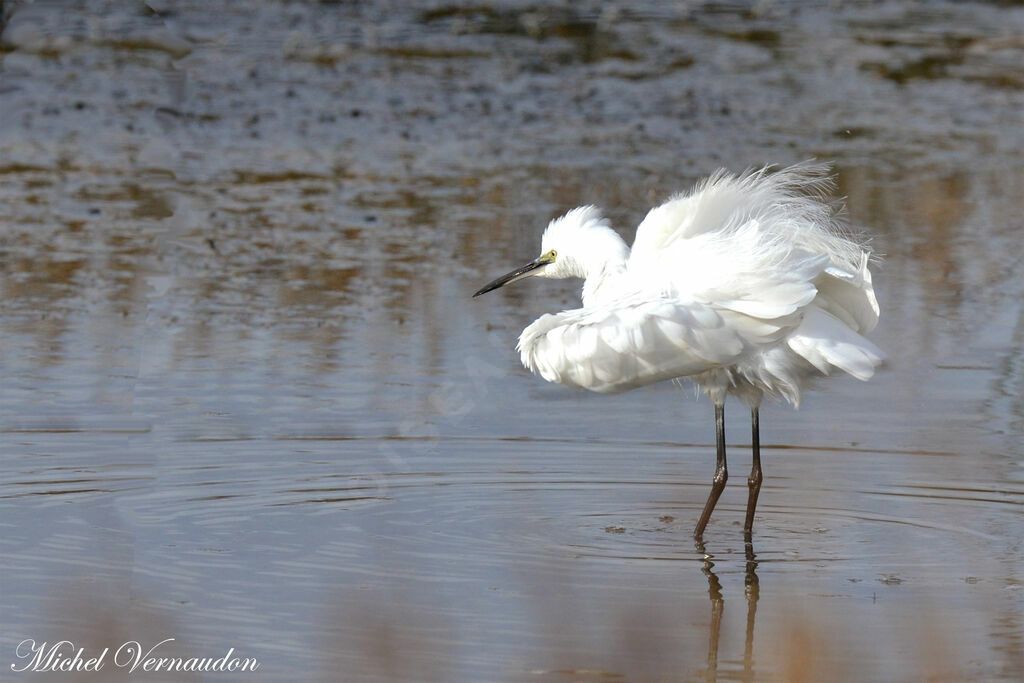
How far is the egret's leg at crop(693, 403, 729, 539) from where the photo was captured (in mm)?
6242

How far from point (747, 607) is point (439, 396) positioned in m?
2.77

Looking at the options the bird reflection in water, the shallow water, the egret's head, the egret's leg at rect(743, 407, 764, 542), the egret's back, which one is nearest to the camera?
the bird reflection in water

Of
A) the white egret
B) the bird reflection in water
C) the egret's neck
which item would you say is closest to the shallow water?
→ the bird reflection in water

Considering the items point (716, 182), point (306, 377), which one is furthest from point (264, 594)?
point (306, 377)

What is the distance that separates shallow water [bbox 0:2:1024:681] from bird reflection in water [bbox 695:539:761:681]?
0.02 metres

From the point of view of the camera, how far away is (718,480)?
6.40 meters

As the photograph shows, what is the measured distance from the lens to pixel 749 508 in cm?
627

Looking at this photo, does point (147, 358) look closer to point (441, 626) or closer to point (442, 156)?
point (441, 626)

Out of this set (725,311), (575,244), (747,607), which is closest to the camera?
(747,607)

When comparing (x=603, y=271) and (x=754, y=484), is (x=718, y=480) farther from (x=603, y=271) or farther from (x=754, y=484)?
(x=603, y=271)

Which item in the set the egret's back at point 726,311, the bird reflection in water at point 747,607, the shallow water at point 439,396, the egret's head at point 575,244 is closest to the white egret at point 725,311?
the egret's back at point 726,311

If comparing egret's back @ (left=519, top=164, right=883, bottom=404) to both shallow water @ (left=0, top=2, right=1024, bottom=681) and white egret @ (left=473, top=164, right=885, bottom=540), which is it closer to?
white egret @ (left=473, top=164, right=885, bottom=540)

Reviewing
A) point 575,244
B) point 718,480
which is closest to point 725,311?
point 718,480

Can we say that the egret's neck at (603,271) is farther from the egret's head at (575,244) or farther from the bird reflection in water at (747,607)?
the bird reflection in water at (747,607)
